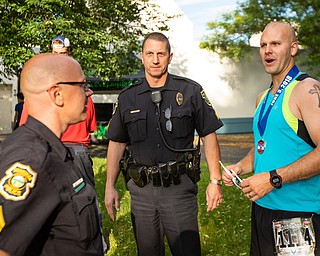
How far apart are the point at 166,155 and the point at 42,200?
7.32 ft

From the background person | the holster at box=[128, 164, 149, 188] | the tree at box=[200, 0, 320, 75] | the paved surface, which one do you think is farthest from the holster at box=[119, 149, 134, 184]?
the tree at box=[200, 0, 320, 75]

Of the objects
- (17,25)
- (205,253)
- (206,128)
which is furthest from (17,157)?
(17,25)

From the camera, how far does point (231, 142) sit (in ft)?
80.9

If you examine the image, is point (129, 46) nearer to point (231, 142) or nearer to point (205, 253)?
point (231, 142)

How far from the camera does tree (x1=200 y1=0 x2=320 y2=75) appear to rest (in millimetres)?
23859

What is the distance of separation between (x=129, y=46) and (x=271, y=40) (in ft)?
55.2

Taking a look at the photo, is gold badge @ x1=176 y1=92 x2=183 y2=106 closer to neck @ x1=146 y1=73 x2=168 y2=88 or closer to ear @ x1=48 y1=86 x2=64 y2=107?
neck @ x1=146 y1=73 x2=168 y2=88

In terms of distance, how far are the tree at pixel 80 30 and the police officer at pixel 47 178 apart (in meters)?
13.8

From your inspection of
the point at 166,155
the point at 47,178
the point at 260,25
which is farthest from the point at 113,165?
the point at 260,25

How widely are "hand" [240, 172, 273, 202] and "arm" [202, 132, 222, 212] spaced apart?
1.02 m

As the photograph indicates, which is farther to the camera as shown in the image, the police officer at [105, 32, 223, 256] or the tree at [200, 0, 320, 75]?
the tree at [200, 0, 320, 75]

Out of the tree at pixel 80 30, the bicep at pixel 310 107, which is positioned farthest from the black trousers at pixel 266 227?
→ the tree at pixel 80 30

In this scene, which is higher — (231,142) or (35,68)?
(35,68)

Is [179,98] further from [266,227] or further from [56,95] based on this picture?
[56,95]
